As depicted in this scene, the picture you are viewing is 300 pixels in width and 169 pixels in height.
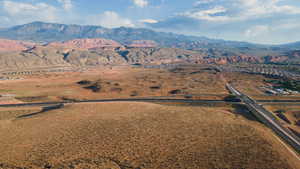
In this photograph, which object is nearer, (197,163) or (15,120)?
(197,163)

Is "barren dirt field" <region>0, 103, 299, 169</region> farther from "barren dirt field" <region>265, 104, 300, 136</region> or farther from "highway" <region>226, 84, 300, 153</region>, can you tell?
"barren dirt field" <region>265, 104, 300, 136</region>

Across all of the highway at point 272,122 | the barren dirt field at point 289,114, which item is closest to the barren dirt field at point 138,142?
the highway at point 272,122

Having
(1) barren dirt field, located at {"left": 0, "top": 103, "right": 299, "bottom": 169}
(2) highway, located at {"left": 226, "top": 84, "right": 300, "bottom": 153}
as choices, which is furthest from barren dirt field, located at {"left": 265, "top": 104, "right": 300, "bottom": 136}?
(1) barren dirt field, located at {"left": 0, "top": 103, "right": 299, "bottom": 169}

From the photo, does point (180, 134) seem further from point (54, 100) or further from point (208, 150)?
point (54, 100)

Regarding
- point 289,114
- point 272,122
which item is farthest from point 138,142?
point 289,114

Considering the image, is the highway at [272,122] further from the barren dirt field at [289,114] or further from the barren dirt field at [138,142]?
the barren dirt field at [138,142]

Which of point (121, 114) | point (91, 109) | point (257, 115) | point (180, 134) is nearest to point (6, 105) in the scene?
point (91, 109)

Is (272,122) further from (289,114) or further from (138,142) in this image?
(138,142)
